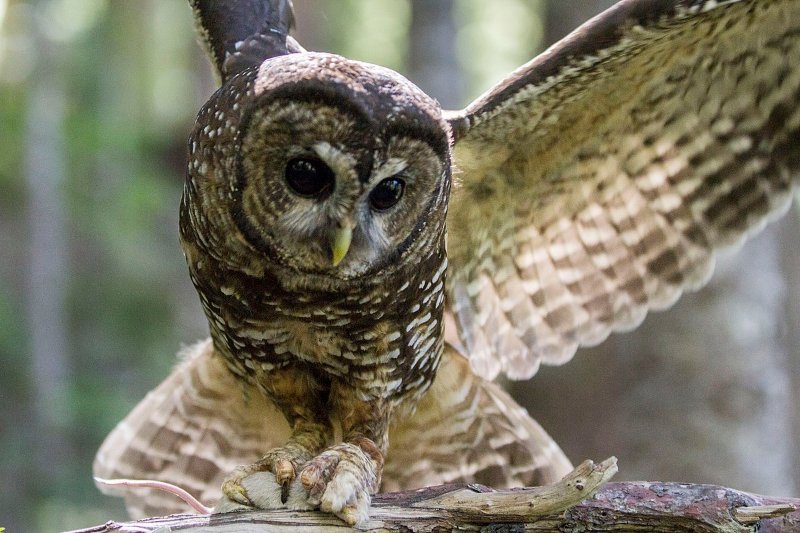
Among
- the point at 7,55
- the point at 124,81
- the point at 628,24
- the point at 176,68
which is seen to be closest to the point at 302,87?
the point at 628,24

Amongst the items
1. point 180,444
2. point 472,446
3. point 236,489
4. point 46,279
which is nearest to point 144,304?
point 46,279

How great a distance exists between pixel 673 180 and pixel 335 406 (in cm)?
168

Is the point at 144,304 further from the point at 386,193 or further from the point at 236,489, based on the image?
the point at 386,193

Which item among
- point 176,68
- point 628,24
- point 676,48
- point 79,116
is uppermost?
point 176,68

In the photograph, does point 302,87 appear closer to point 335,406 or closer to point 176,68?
point 335,406

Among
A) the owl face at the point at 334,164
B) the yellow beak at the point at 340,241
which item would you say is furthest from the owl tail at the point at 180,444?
the yellow beak at the point at 340,241

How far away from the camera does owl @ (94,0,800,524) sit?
2.60 metres

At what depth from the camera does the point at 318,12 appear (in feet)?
33.3

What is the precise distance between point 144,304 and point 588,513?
400 inches

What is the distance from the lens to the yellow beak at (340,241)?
8.39ft

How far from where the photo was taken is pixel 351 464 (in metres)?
2.82

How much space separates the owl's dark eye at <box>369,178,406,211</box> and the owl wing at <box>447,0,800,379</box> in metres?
0.56

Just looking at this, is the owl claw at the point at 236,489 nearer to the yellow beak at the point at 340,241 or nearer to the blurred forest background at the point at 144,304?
the yellow beak at the point at 340,241

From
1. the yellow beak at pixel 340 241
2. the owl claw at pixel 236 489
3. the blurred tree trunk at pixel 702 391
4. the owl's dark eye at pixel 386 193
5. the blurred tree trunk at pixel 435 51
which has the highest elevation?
the blurred tree trunk at pixel 435 51
